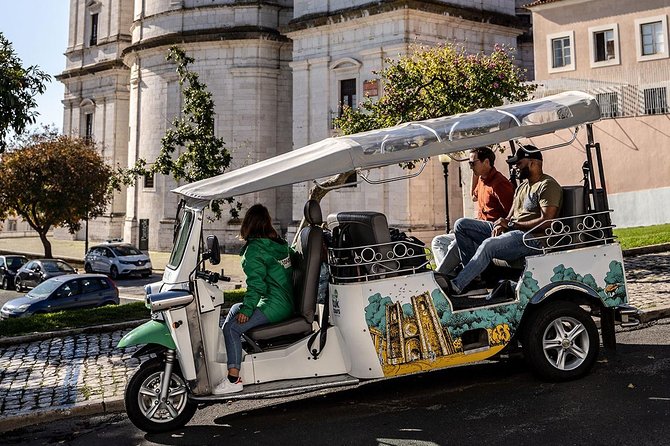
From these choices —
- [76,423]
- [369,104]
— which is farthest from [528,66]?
[76,423]

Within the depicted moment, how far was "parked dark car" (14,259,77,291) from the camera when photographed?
25.1 metres

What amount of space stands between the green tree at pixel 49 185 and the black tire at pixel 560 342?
91.7 feet

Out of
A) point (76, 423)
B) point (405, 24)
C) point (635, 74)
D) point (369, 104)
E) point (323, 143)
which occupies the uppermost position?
point (405, 24)

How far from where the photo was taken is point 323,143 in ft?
21.5

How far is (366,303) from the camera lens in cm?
622

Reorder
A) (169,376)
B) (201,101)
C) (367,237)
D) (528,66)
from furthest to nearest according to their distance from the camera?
1. (528,66)
2. (201,101)
3. (367,237)
4. (169,376)

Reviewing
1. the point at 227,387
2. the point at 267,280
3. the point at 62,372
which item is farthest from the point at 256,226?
the point at 62,372

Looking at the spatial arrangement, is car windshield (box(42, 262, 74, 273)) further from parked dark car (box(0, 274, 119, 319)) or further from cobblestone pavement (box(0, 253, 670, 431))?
cobblestone pavement (box(0, 253, 670, 431))

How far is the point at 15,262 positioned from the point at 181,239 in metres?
25.1

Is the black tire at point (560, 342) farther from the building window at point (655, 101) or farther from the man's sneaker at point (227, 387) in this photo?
the building window at point (655, 101)

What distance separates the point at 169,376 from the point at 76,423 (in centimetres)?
161

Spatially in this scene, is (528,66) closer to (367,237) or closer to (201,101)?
(201,101)

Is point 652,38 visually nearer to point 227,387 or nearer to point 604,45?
point 604,45

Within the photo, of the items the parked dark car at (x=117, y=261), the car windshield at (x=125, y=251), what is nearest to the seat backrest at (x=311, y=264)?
the parked dark car at (x=117, y=261)
